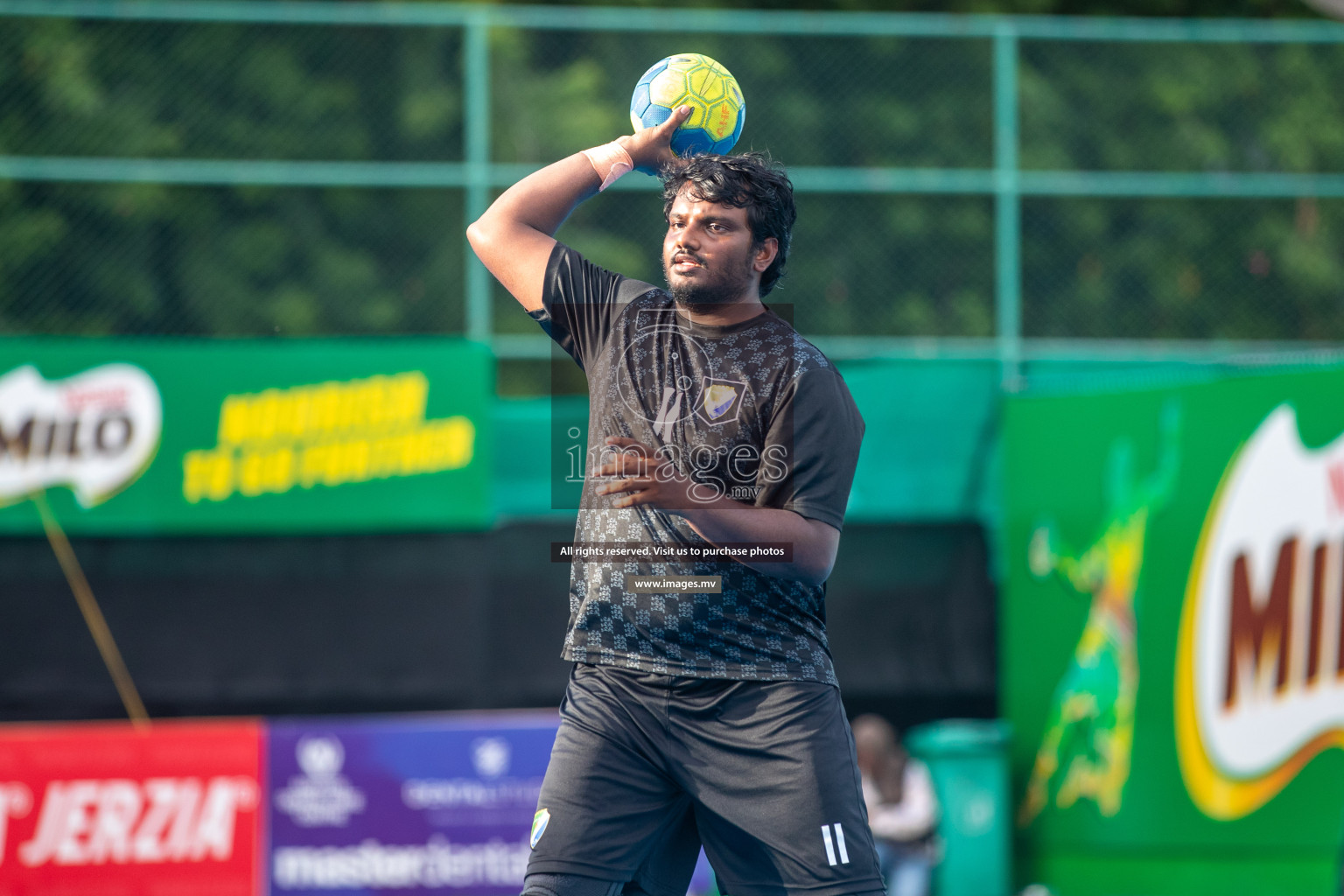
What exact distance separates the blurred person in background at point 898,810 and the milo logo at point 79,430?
471 centimetres

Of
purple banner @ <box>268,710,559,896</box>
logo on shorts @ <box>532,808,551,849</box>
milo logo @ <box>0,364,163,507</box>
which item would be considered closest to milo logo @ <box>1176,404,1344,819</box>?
purple banner @ <box>268,710,559,896</box>

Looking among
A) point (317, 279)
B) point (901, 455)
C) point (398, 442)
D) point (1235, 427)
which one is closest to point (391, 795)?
point (398, 442)

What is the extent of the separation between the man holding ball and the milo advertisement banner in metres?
5.20

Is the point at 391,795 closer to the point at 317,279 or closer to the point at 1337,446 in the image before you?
the point at 1337,446

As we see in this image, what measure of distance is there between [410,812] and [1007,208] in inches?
256

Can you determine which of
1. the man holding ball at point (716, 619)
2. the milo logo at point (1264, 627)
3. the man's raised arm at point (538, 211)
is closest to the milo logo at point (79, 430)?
the man's raised arm at point (538, 211)

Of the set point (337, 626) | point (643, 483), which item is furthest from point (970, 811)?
point (643, 483)

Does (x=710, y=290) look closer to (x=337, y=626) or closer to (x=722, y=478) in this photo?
(x=722, y=478)

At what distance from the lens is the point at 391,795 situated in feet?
28.3

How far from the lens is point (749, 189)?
12.1 ft

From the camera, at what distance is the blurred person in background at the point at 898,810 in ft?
30.1

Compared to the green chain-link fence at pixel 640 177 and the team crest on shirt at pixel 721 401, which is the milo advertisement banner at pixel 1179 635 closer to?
the green chain-link fence at pixel 640 177

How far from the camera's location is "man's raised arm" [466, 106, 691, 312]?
385 centimetres

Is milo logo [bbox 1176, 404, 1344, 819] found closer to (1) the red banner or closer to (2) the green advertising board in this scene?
(2) the green advertising board
